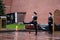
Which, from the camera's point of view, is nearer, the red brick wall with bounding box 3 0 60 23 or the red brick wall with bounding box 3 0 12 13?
the red brick wall with bounding box 3 0 60 23

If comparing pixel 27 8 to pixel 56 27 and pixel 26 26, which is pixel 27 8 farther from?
pixel 56 27

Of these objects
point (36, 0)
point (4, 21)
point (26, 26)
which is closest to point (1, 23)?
point (4, 21)

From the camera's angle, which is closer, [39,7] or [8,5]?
[39,7]

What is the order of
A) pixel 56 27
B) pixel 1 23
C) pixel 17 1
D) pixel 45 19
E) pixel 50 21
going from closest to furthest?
pixel 50 21 → pixel 56 27 → pixel 1 23 → pixel 45 19 → pixel 17 1

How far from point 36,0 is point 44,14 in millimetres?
2469

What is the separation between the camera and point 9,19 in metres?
39.3

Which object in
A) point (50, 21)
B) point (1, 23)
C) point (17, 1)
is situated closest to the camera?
point (50, 21)

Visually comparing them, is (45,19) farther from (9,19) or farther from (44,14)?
(9,19)

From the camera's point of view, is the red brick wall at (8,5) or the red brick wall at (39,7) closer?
the red brick wall at (39,7)

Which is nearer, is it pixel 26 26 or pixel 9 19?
pixel 26 26

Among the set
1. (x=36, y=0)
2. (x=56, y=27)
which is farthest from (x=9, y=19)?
(x=56, y=27)

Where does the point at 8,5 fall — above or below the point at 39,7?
above

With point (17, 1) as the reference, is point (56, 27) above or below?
below

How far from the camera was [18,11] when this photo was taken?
40719 mm
